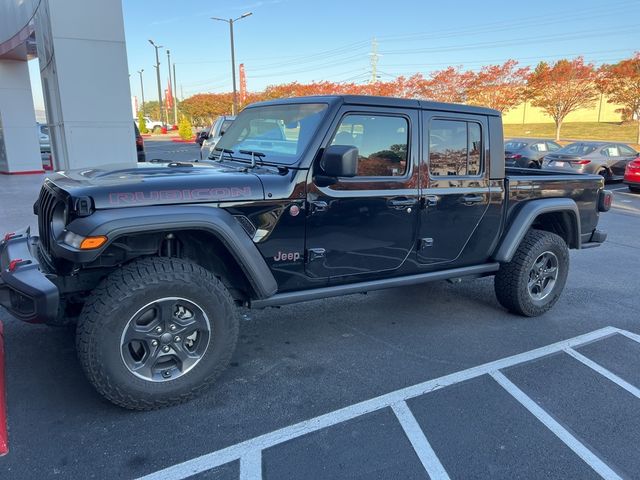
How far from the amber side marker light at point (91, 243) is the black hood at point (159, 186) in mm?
189

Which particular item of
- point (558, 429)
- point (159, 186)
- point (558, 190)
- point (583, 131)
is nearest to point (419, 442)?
point (558, 429)

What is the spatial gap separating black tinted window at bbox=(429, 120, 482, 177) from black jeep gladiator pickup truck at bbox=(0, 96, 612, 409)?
0.04ft

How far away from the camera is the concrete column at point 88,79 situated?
8523 millimetres

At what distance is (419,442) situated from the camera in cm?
271

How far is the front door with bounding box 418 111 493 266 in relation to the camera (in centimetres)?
385

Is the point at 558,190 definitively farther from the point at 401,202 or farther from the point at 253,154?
the point at 253,154

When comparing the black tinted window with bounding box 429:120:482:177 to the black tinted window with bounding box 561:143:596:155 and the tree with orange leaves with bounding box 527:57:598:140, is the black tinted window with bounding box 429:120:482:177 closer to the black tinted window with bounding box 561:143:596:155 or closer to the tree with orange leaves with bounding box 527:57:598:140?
the black tinted window with bounding box 561:143:596:155

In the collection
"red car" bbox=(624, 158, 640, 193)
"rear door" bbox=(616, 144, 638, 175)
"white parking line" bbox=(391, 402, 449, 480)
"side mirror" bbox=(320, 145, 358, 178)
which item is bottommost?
"white parking line" bbox=(391, 402, 449, 480)

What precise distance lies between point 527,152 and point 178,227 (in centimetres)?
1686

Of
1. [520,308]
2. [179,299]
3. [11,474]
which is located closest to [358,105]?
[179,299]

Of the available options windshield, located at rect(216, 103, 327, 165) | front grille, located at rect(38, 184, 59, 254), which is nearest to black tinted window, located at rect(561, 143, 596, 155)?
windshield, located at rect(216, 103, 327, 165)

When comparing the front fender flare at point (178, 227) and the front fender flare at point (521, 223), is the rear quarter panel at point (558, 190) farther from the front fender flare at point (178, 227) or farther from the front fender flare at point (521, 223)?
the front fender flare at point (178, 227)

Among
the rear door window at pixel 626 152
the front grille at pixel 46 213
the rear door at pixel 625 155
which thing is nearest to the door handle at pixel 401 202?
the front grille at pixel 46 213

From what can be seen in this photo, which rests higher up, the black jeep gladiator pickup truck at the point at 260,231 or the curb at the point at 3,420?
the black jeep gladiator pickup truck at the point at 260,231
